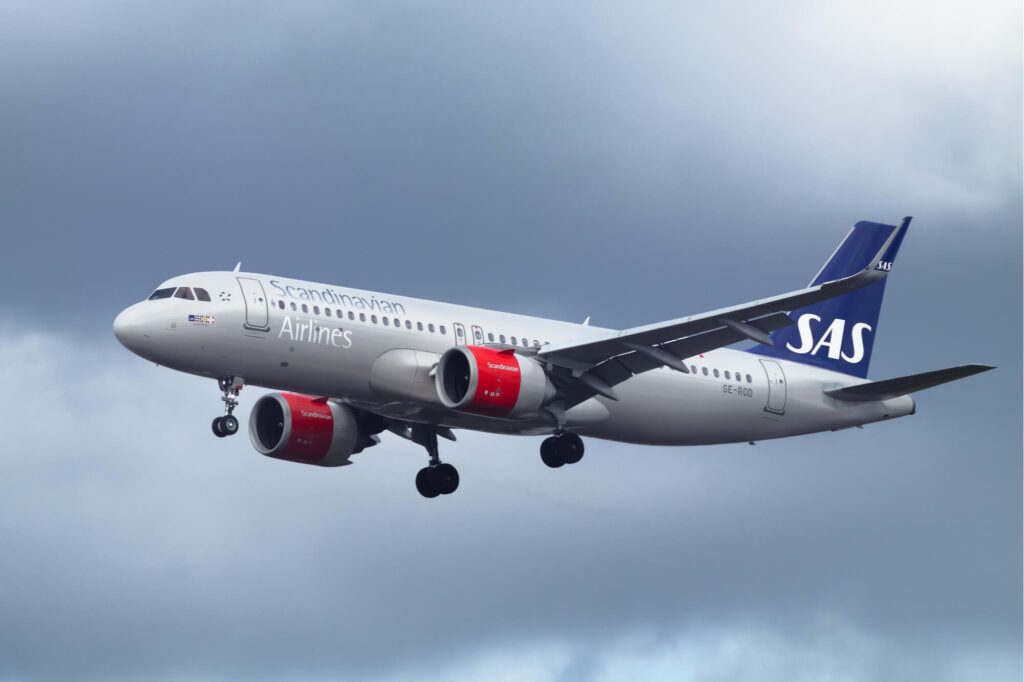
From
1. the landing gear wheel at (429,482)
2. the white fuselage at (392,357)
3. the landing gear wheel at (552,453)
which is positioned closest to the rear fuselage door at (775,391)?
the white fuselage at (392,357)

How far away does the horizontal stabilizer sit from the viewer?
1842 inches

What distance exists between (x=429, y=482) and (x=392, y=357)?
7487 mm

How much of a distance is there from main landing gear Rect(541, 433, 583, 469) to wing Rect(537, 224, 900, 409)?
1224 mm

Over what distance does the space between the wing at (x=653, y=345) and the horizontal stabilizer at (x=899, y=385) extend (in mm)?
3647

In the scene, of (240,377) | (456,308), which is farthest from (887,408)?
(240,377)

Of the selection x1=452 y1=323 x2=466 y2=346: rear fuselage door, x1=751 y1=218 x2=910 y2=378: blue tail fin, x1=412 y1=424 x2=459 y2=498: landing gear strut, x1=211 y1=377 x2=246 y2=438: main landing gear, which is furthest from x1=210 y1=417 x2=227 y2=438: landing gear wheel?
x1=751 y1=218 x2=910 y2=378: blue tail fin

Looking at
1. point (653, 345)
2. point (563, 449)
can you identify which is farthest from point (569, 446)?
point (653, 345)

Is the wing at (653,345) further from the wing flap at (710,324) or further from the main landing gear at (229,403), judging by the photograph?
the main landing gear at (229,403)

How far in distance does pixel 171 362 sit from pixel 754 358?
19283 mm

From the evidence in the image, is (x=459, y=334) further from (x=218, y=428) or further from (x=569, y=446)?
(x=218, y=428)

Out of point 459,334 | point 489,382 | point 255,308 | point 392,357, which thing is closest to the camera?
point 255,308

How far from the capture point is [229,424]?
44.7 meters

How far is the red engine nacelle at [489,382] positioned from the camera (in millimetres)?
44906

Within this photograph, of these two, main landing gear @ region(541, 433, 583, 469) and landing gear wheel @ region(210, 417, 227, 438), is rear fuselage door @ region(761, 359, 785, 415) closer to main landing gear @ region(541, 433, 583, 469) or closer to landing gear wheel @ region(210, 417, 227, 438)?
main landing gear @ region(541, 433, 583, 469)
